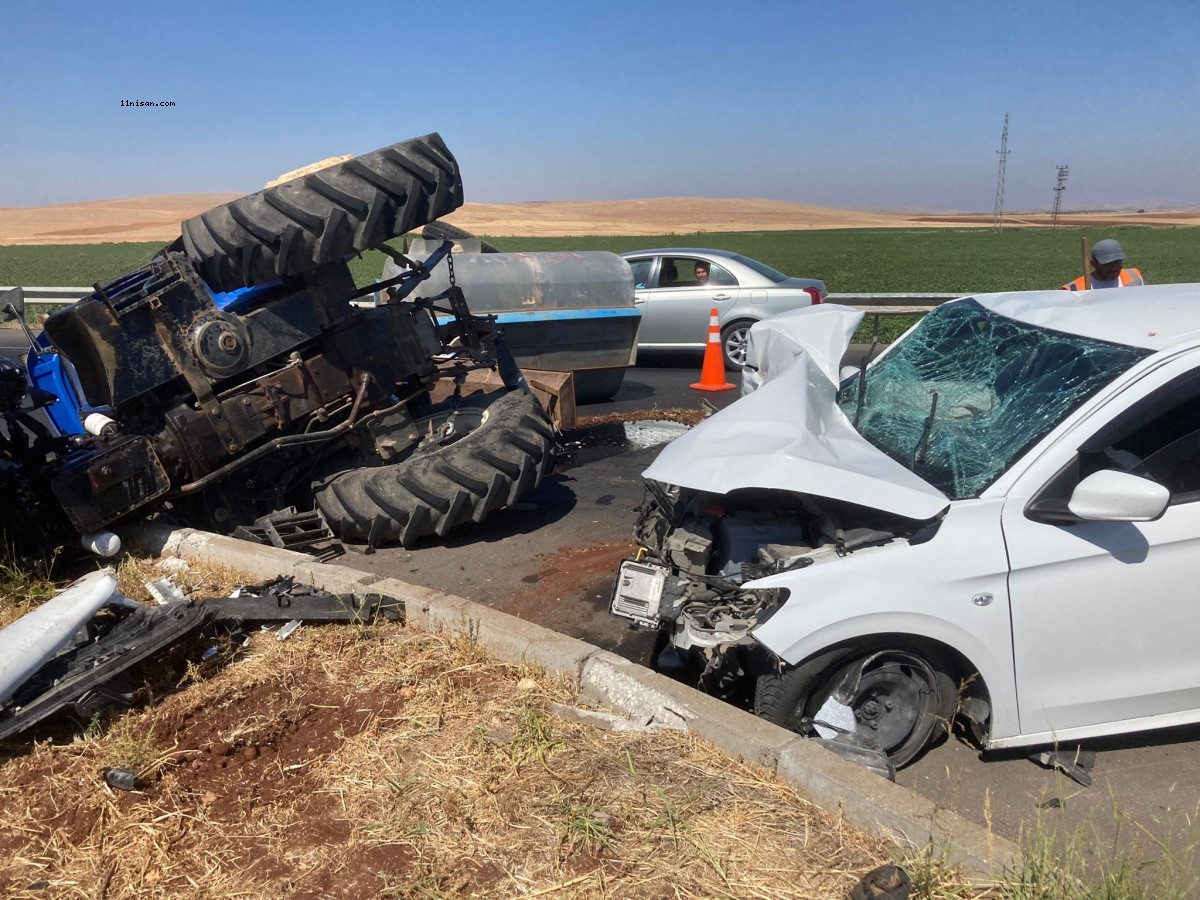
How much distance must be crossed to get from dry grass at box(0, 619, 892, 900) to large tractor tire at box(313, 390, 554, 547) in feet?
6.00

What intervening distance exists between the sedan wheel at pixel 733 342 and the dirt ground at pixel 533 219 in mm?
60847

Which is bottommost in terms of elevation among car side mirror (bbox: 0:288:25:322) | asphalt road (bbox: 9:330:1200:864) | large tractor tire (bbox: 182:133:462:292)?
asphalt road (bbox: 9:330:1200:864)

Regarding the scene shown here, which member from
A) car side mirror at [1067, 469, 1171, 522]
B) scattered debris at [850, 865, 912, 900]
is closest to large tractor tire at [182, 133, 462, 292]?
car side mirror at [1067, 469, 1171, 522]

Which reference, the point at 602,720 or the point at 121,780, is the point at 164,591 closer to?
the point at 121,780

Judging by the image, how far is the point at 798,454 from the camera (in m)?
3.34

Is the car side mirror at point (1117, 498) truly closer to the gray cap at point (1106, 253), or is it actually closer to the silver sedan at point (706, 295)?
the gray cap at point (1106, 253)

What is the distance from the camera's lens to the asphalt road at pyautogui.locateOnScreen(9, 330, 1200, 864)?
2.91 m

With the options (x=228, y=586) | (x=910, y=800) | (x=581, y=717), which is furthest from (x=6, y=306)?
(x=910, y=800)

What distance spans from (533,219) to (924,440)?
306ft

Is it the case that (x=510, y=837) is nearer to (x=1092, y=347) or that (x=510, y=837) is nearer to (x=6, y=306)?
(x=1092, y=347)

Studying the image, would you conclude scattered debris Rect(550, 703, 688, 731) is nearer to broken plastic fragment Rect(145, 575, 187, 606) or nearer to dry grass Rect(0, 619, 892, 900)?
dry grass Rect(0, 619, 892, 900)

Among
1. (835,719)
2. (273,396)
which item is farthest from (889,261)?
(835,719)

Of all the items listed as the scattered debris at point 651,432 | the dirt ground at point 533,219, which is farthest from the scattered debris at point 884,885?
the dirt ground at point 533,219

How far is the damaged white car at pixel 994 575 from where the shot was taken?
2.96m
